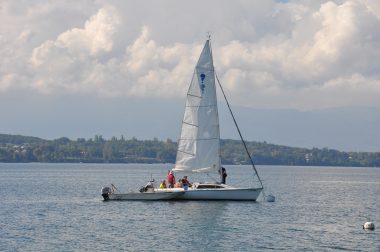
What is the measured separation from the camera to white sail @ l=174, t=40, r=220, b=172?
70.9m

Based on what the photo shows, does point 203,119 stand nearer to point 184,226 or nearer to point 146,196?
point 146,196

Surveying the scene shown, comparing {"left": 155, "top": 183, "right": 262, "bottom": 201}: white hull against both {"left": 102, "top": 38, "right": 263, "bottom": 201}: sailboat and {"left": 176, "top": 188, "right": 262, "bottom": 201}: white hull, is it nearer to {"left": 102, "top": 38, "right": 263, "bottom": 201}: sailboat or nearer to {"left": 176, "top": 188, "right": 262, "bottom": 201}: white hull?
{"left": 176, "top": 188, "right": 262, "bottom": 201}: white hull

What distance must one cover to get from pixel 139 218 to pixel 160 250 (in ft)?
50.9

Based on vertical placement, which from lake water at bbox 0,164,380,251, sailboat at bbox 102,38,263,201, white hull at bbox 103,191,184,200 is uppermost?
sailboat at bbox 102,38,263,201

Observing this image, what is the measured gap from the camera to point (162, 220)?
59.1 m

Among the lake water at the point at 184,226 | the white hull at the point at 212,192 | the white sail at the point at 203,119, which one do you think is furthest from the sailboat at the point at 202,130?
the lake water at the point at 184,226

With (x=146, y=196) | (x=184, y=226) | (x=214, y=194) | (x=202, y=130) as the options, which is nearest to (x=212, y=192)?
(x=214, y=194)

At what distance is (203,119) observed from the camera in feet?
233

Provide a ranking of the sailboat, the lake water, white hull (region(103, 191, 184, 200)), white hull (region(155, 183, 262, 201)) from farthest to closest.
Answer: the sailboat
white hull (region(103, 191, 184, 200))
white hull (region(155, 183, 262, 201))
the lake water

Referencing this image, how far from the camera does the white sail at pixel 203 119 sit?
70.9m

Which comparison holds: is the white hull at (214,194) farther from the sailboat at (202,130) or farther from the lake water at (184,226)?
the sailboat at (202,130)

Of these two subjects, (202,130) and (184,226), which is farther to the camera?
(202,130)

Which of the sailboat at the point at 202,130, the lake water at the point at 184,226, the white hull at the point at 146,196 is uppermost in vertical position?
the sailboat at the point at 202,130

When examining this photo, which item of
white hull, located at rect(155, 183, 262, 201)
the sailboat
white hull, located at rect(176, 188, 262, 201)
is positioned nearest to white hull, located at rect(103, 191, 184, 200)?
the sailboat
